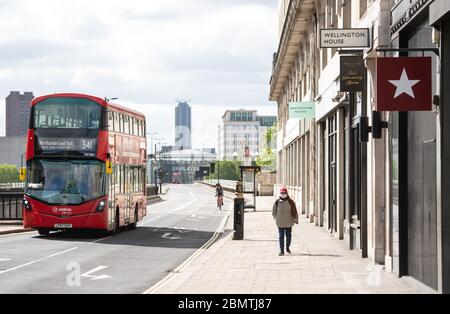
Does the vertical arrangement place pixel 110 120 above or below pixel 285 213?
above

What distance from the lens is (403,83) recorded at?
1412 centimetres

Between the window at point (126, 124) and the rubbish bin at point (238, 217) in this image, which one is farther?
the window at point (126, 124)

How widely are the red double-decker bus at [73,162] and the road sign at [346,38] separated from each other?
398 inches

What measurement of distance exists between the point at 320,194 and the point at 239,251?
11293mm

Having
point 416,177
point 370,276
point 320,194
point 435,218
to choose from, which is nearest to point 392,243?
point 370,276

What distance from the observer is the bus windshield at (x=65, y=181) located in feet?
94.2

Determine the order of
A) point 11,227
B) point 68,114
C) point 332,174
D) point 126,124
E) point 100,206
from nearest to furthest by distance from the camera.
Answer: point 68,114 < point 100,206 < point 332,174 < point 126,124 < point 11,227

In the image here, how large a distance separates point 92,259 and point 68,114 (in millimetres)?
6867

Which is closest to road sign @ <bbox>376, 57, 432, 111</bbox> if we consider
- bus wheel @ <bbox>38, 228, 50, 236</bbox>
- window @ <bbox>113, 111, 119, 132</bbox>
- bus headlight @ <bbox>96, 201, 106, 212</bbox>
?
bus headlight @ <bbox>96, 201, 106, 212</bbox>

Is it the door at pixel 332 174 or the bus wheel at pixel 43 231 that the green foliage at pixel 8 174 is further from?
the door at pixel 332 174

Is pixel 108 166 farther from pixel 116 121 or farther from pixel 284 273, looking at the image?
pixel 284 273

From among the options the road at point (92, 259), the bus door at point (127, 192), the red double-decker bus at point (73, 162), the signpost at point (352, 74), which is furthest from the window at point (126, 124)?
the signpost at point (352, 74)

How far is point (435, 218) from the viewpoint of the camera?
14055 millimetres

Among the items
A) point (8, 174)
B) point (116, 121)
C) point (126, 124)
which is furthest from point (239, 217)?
point (8, 174)
